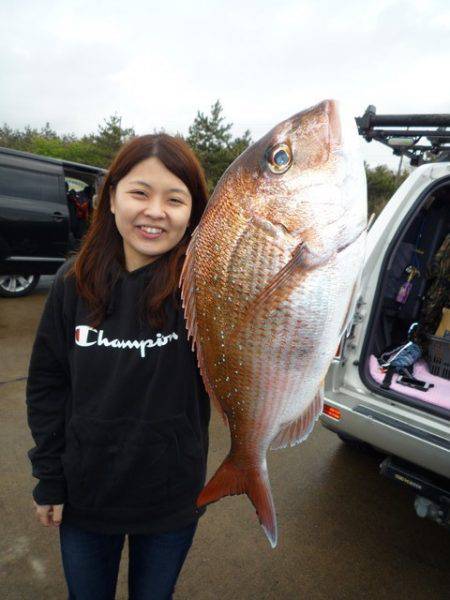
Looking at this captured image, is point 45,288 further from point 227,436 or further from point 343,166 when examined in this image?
point 343,166

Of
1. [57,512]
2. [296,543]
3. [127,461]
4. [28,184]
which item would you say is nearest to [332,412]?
[296,543]

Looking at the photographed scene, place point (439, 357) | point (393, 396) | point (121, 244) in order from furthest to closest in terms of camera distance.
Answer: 1. point (439, 357)
2. point (393, 396)
3. point (121, 244)

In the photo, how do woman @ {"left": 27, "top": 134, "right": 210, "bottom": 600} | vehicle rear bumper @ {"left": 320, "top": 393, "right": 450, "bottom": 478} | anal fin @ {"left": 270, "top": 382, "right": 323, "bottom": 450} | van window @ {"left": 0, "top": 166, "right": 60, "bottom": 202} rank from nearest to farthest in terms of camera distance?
anal fin @ {"left": 270, "top": 382, "right": 323, "bottom": 450} → woman @ {"left": 27, "top": 134, "right": 210, "bottom": 600} → vehicle rear bumper @ {"left": 320, "top": 393, "right": 450, "bottom": 478} → van window @ {"left": 0, "top": 166, "right": 60, "bottom": 202}

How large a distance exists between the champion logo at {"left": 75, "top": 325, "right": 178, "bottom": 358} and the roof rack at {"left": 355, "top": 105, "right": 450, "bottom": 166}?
1.75 metres

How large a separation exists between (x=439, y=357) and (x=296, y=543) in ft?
5.22

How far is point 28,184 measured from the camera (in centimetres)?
633

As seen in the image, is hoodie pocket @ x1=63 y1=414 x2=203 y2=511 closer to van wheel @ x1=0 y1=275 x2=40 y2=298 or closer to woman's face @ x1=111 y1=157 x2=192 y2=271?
woman's face @ x1=111 y1=157 x2=192 y2=271

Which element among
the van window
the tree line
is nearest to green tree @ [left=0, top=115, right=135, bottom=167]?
the tree line

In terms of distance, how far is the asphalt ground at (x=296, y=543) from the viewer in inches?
79.9

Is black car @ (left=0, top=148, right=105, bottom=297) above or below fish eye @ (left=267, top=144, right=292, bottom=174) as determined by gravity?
below

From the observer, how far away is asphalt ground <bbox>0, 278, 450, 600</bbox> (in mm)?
2029

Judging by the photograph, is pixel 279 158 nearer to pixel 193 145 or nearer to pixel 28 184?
pixel 28 184

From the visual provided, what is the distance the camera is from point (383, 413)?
228 centimetres

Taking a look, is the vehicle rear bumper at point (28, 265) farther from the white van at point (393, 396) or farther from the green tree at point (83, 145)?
the green tree at point (83, 145)
